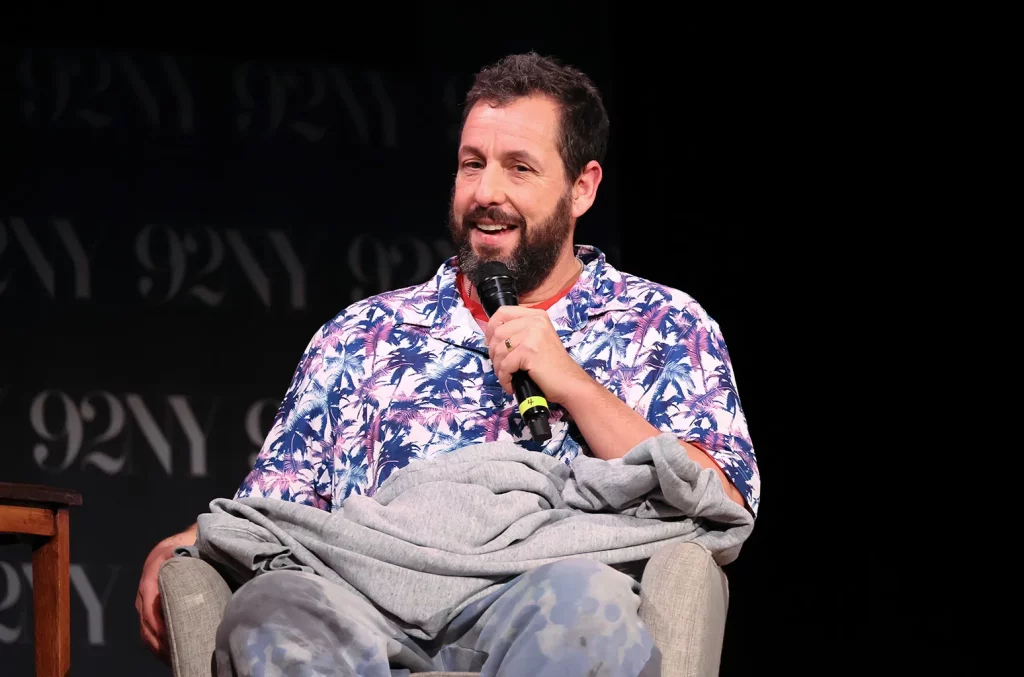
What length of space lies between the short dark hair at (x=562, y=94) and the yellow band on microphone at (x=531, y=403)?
559 mm

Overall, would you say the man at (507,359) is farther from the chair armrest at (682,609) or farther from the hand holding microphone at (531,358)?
the chair armrest at (682,609)

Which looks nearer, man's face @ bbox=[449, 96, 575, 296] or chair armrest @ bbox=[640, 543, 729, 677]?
chair armrest @ bbox=[640, 543, 729, 677]

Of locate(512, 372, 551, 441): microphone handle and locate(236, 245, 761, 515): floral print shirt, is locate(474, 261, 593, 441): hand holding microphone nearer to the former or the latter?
locate(512, 372, 551, 441): microphone handle

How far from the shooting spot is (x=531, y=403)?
1742mm

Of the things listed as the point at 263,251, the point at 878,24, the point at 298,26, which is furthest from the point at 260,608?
the point at 298,26

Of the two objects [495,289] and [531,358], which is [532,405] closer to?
[531,358]

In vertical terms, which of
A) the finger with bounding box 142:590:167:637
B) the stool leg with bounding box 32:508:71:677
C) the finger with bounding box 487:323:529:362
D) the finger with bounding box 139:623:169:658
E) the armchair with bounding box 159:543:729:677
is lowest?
the stool leg with bounding box 32:508:71:677

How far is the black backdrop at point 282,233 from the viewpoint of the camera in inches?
116

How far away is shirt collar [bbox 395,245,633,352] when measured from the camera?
2051mm

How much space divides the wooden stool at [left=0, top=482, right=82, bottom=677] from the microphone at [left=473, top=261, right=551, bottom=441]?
2.45ft

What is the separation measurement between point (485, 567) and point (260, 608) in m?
0.29

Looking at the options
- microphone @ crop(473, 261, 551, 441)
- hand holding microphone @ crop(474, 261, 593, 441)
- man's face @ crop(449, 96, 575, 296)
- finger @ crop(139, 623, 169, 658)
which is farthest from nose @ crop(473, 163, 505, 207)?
finger @ crop(139, 623, 169, 658)


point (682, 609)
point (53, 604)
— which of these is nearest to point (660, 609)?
point (682, 609)

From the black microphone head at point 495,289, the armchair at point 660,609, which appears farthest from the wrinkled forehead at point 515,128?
the armchair at point 660,609
